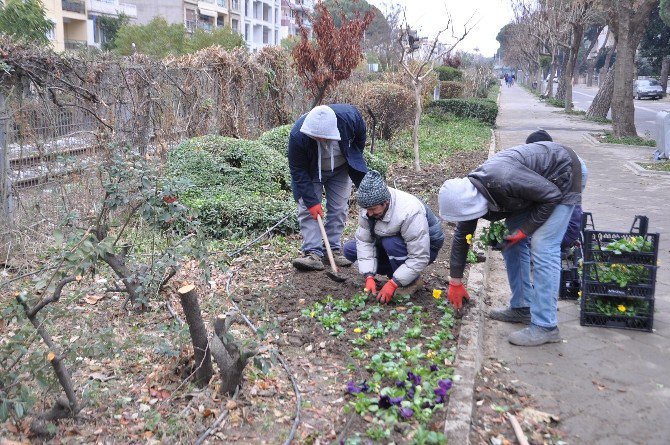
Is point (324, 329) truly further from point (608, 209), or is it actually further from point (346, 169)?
point (608, 209)

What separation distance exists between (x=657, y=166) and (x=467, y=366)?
428 inches

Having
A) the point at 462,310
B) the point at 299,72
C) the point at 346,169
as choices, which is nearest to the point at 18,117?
the point at 346,169

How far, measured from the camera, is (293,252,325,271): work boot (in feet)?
18.4

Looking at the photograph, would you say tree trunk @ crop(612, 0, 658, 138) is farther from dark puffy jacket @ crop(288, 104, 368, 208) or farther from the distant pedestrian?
the distant pedestrian

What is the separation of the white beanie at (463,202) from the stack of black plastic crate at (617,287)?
3.35ft

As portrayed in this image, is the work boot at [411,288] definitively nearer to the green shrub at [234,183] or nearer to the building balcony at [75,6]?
the green shrub at [234,183]

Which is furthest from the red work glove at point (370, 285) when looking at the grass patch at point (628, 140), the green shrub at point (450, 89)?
the green shrub at point (450, 89)

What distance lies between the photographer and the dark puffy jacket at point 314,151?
537 centimetres

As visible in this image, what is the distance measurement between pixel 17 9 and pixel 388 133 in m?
17.6

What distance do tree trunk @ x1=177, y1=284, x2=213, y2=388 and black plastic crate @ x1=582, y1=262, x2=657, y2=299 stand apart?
284 cm

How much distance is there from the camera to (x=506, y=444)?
323cm

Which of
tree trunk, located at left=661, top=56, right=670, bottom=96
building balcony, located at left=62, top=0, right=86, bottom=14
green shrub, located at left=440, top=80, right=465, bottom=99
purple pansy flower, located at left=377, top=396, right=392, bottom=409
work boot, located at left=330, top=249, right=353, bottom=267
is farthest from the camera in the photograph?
tree trunk, located at left=661, top=56, right=670, bottom=96

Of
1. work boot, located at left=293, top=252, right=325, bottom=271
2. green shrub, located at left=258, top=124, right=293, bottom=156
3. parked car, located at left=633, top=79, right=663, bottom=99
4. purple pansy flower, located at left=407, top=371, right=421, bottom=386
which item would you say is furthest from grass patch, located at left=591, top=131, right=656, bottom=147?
parked car, located at left=633, top=79, right=663, bottom=99

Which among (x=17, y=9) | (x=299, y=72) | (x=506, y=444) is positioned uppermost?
(x=17, y=9)
